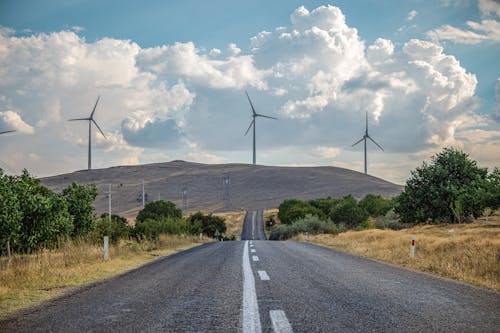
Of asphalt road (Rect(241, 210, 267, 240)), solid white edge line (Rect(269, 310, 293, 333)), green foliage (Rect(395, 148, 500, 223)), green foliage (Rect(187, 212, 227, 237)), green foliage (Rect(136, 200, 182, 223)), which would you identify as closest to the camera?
solid white edge line (Rect(269, 310, 293, 333))

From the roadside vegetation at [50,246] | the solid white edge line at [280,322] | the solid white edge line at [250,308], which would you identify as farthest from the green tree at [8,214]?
the solid white edge line at [280,322]

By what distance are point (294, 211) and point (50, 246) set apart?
87604 millimetres

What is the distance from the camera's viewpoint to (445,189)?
46.9 m

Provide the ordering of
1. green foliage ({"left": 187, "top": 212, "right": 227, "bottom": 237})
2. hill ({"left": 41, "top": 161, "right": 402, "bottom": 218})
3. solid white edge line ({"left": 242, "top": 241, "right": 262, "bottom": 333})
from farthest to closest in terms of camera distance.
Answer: hill ({"left": 41, "top": 161, "right": 402, "bottom": 218}), green foliage ({"left": 187, "top": 212, "right": 227, "bottom": 237}), solid white edge line ({"left": 242, "top": 241, "right": 262, "bottom": 333})

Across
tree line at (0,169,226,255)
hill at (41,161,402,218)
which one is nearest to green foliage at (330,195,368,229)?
tree line at (0,169,226,255)

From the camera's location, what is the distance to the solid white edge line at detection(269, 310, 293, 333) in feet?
19.5

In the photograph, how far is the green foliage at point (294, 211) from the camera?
102938mm

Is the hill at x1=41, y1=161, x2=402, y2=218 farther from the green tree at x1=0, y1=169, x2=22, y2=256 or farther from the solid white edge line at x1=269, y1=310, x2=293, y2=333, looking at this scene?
the solid white edge line at x1=269, y1=310, x2=293, y2=333

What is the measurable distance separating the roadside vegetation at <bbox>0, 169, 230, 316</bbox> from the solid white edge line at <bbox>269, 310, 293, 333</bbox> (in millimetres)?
4426

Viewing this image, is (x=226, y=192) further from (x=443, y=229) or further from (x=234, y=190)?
(x=443, y=229)

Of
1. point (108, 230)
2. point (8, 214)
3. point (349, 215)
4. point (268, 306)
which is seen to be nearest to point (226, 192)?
point (349, 215)

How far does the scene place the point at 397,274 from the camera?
12.9 meters

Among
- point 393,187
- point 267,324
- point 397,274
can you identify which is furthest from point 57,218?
point 393,187

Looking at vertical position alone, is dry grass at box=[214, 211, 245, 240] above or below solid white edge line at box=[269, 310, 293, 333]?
below
